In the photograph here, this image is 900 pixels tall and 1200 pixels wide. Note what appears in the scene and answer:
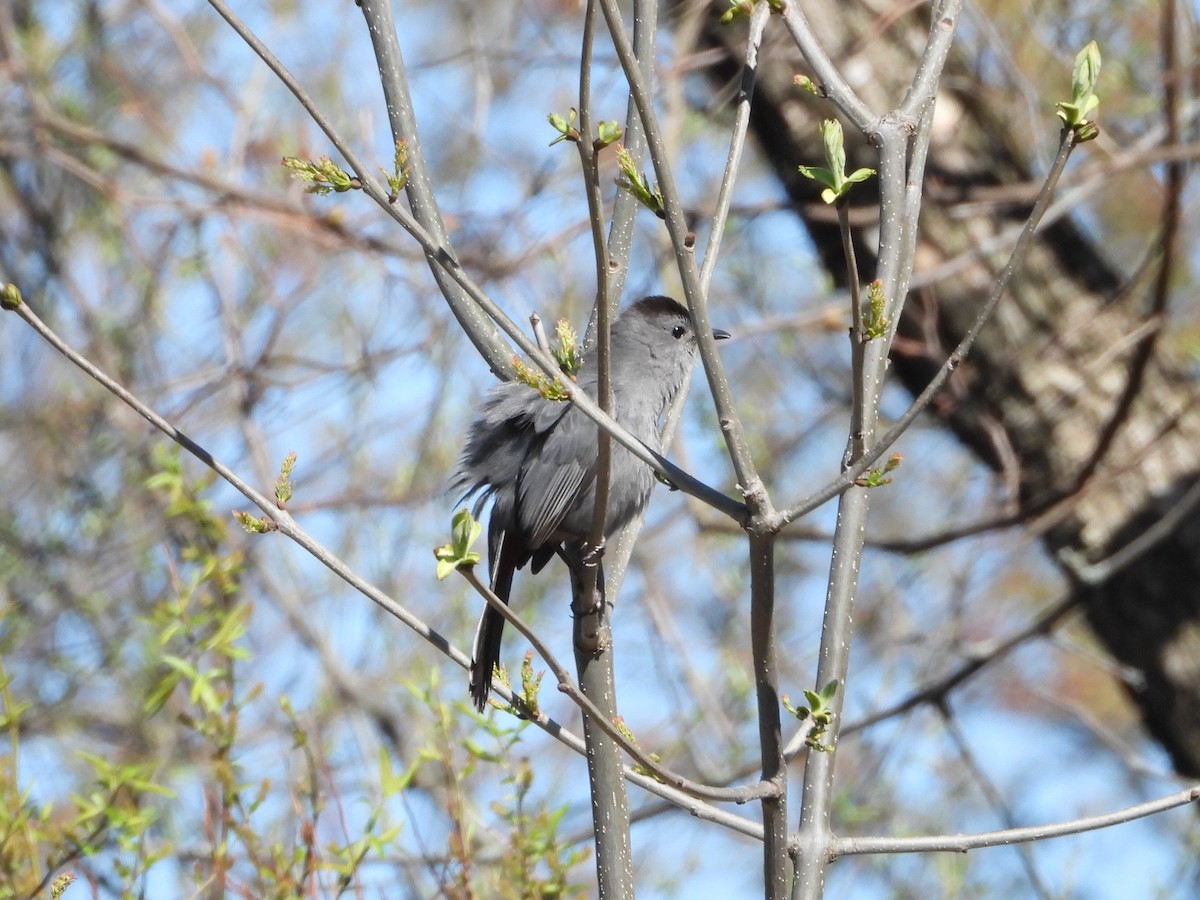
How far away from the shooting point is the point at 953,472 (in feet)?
30.1

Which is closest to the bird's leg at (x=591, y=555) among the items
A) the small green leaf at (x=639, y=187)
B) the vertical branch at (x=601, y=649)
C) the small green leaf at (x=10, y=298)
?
the vertical branch at (x=601, y=649)

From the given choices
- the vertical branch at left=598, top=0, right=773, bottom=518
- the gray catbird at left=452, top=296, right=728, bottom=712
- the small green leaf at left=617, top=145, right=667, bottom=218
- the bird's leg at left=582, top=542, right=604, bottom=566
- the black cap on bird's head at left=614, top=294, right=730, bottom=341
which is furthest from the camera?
the black cap on bird's head at left=614, top=294, right=730, bottom=341

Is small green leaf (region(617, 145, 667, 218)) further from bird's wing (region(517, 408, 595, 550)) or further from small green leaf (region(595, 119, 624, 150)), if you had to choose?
bird's wing (region(517, 408, 595, 550))

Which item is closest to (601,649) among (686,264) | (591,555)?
(591,555)

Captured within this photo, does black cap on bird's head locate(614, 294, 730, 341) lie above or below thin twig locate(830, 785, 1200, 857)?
above

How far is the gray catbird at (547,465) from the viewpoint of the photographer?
400cm

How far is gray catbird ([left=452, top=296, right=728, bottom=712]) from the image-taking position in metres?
4.00

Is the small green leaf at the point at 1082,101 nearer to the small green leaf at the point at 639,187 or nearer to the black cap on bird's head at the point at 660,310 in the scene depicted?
the small green leaf at the point at 639,187

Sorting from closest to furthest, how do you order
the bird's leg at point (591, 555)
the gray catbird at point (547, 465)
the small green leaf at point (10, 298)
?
the small green leaf at point (10, 298)
the bird's leg at point (591, 555)
the gray catbird at point (547, 465)

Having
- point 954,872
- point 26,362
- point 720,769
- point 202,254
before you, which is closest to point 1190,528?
point 954,872

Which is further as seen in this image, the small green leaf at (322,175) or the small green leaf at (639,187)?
the small green leaf at (322,175)

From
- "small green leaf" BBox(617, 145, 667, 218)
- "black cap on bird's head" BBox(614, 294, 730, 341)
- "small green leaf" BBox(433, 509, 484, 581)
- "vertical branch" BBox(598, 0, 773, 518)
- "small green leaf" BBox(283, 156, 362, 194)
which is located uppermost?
"black cap on bird's head" BBox(614, 294, 730, 341)

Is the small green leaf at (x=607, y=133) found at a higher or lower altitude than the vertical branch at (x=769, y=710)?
higher

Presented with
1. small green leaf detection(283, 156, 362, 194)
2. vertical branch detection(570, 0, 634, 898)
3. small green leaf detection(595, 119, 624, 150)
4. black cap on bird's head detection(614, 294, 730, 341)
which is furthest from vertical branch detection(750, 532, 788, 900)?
black cap on bird's head detection(614, 294, 730, 341)
